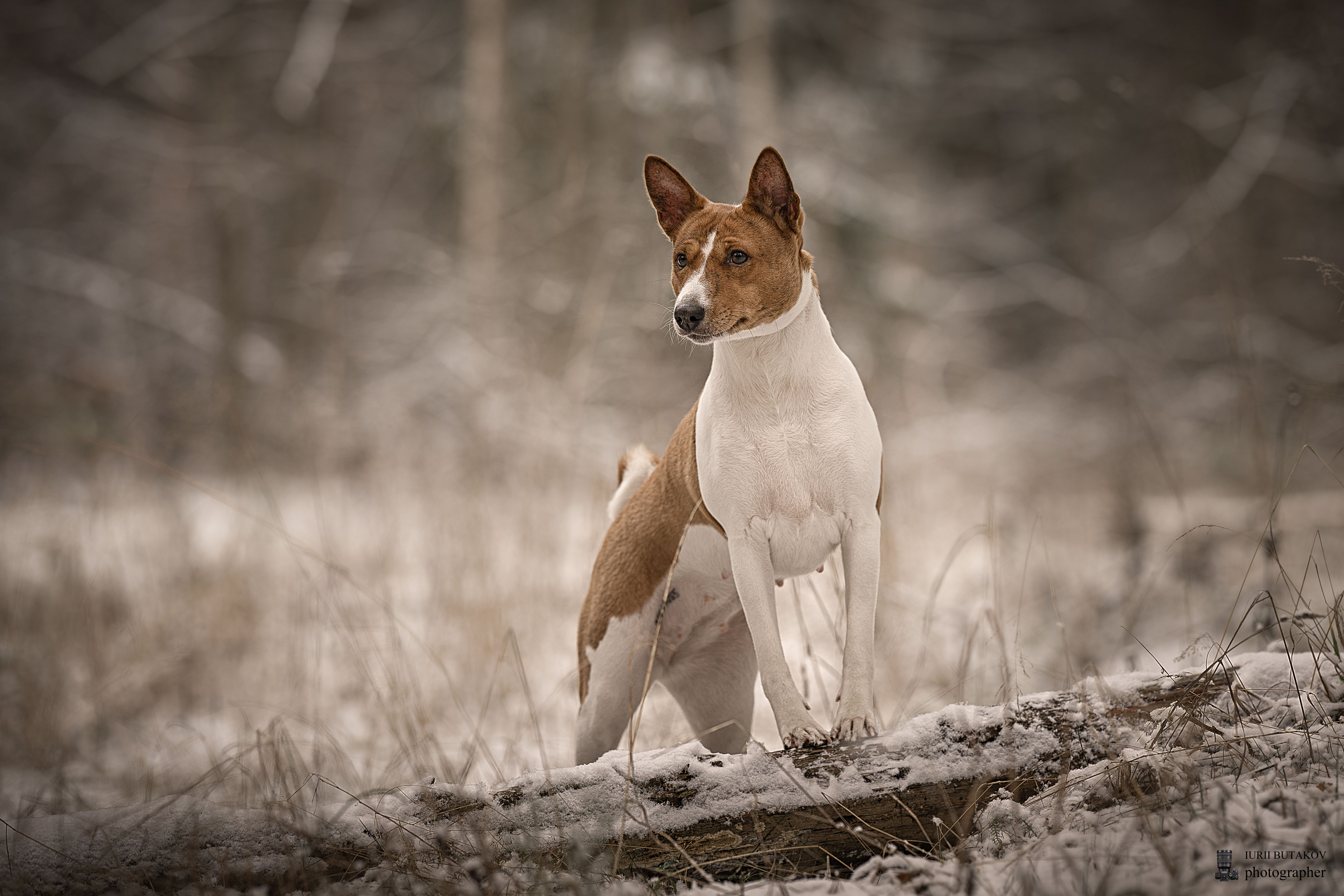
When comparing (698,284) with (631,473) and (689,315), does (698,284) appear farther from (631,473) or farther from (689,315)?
(631,473)

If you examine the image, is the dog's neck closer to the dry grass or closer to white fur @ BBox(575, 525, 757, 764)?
white fur @ BBox(575, 525, 757, 764)

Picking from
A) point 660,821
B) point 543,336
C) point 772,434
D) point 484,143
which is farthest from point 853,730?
point 484,143

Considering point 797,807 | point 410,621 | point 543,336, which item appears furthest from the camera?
point 543,336

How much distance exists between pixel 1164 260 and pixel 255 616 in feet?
37.8

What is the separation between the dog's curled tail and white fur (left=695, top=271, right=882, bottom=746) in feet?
2.20

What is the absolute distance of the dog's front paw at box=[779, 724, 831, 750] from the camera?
1.75 m

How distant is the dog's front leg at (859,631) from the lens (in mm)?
1775

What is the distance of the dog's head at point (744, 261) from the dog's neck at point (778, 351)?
32 mm

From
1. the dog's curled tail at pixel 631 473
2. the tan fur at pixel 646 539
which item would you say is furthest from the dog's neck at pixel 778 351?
the dog's curled tail at pixel 631 473

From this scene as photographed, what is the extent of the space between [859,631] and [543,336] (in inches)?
260

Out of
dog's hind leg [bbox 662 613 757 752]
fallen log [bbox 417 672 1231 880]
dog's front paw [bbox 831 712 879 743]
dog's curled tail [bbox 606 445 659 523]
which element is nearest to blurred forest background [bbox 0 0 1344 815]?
dog's hind leg [bbox 662 613 757 752]

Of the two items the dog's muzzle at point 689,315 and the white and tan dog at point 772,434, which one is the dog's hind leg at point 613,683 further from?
the dog's muzzle at point 689,315

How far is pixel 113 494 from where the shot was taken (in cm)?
524

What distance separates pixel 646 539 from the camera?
7.32 feet
